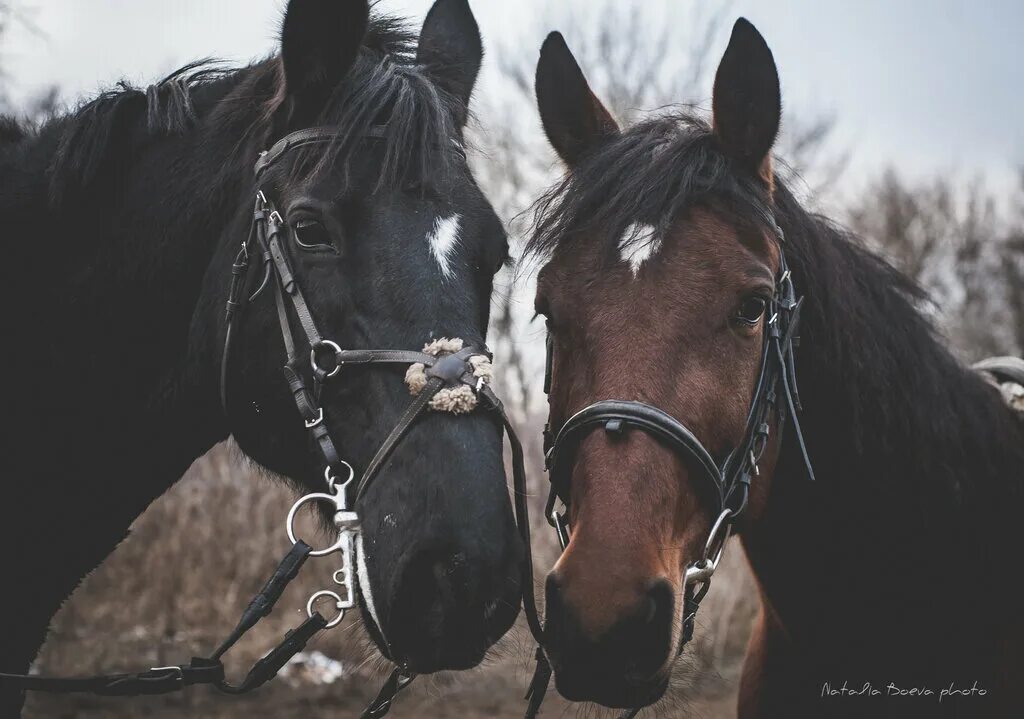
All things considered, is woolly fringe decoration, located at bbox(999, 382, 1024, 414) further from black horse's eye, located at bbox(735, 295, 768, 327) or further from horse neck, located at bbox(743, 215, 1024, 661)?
black horse's eye, located at bbox(735, 295, 768, 327)

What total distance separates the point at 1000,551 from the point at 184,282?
10.5ft

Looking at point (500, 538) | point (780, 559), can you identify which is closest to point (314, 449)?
point (500, 538)

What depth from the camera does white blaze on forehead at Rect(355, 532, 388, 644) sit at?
2.25m

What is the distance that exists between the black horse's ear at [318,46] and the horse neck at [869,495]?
172cm

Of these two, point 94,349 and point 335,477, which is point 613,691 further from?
point 94,349

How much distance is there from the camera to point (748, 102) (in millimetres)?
2971

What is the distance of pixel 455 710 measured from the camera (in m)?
8.43

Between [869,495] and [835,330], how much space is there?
630 millimetres

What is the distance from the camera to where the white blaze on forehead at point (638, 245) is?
2.68 metres

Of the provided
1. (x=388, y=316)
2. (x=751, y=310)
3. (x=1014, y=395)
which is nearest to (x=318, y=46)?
(x=388, y=316)

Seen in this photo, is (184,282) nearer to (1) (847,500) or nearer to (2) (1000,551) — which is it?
(1) (847,500)

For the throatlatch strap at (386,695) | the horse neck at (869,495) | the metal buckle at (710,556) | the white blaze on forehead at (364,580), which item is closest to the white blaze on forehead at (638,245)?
the horse neck at (869,495)

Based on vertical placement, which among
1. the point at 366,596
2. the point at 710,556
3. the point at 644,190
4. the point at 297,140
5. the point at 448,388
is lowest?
the point at 710,556

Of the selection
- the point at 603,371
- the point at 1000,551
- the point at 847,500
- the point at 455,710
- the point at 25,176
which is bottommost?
the point at 455,710
